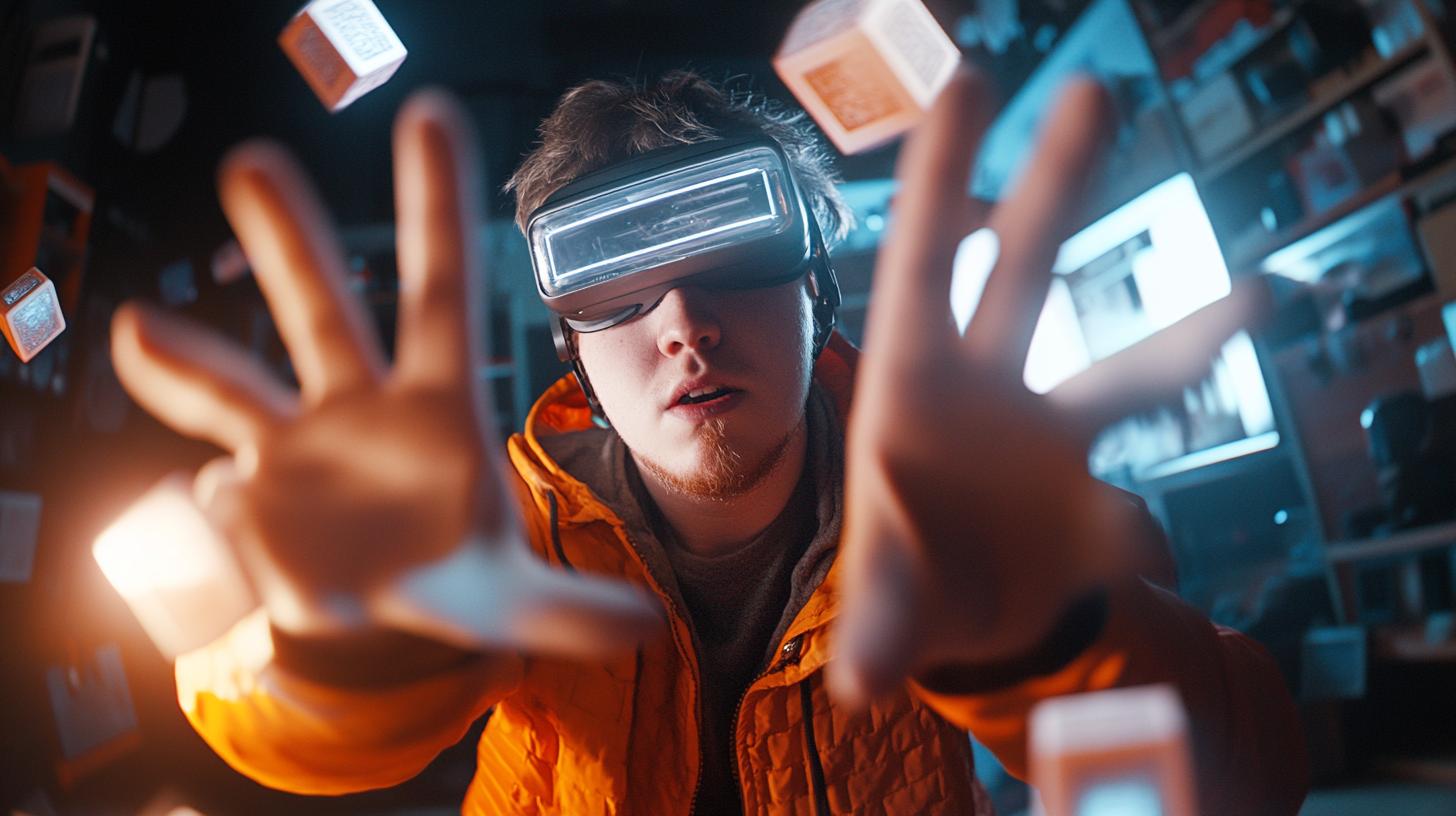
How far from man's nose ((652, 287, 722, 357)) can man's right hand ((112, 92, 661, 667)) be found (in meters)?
0.19

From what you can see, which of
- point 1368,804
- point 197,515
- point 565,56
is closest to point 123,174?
point 565,56

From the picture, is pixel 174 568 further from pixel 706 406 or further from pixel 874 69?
pixel 874 69

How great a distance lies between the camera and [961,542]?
1.11 feet

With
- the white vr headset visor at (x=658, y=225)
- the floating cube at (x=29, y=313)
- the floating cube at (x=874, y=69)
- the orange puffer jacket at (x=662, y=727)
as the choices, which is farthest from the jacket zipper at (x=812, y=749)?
the floating cube at (x=29, y=313)

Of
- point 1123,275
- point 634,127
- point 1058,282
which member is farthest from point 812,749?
point 1123,275

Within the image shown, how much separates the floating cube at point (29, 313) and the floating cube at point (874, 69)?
0.59 metres

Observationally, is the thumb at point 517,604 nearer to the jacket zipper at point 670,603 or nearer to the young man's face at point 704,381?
the young man's face at point 704,381

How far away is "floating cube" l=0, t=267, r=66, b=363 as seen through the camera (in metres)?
0.53

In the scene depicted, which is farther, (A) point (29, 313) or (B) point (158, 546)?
(A) point (29, 313)

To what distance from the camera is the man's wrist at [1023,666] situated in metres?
0.35

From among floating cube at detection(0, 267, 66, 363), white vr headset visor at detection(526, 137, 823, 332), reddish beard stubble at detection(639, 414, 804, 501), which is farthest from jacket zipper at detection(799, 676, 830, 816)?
floating cube at detection(0, 267, 66, 363)

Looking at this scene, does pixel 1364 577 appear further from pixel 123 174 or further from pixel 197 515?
pixel 123 174

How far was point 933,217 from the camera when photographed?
0.32 meters

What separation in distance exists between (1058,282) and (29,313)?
2.87ft
